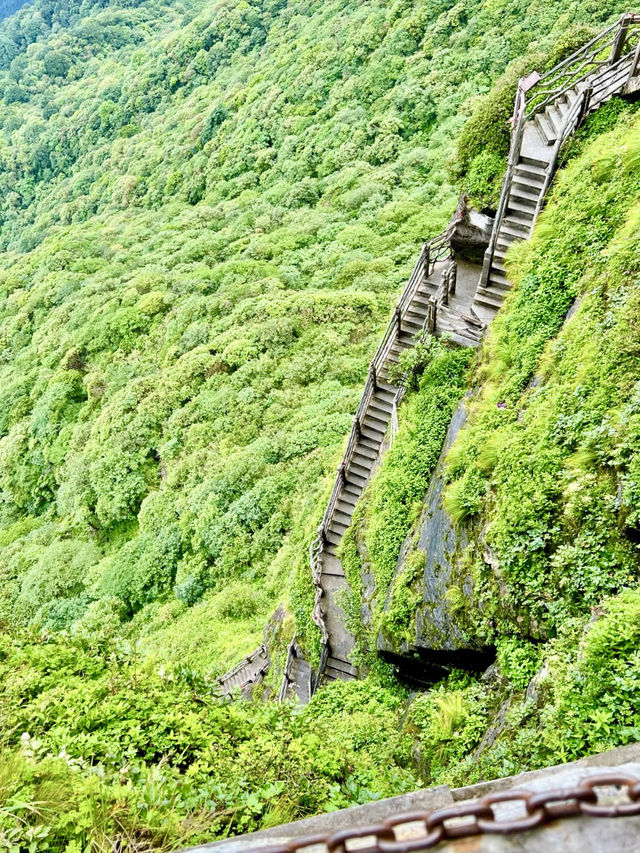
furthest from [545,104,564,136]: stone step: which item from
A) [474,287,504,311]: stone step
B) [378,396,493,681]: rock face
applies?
[378,396,493,681]: rock face

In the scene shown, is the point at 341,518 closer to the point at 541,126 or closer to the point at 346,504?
the point at 346,504

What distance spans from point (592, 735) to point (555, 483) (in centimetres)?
301

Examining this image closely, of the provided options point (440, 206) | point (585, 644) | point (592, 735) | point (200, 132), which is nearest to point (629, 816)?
point (592, 735)

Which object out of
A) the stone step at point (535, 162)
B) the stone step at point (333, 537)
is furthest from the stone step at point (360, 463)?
the stone step at point (535, 162)

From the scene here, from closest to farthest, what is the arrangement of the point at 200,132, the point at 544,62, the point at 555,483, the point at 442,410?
the point at 555,483, the point at 442,410, the point at 544,62, the point at 200,132

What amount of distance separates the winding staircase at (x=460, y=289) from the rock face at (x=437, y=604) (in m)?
3.04

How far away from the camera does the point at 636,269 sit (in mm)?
7371

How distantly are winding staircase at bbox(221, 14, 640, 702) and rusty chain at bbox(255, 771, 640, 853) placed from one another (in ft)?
35.6

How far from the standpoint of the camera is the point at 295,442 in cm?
2141

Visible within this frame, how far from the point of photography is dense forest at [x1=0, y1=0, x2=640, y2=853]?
5.60 metres

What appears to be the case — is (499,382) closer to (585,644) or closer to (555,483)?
(555,483)

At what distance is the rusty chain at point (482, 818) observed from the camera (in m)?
2.02

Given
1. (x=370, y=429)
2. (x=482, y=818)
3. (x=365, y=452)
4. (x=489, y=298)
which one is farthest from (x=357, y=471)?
(x=482, y=818)

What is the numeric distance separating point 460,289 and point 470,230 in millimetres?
1623
